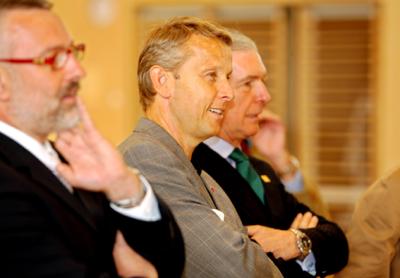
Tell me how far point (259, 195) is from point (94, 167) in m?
1.47

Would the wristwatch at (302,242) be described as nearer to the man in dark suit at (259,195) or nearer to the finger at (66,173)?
the man in dark suit at (259,195)

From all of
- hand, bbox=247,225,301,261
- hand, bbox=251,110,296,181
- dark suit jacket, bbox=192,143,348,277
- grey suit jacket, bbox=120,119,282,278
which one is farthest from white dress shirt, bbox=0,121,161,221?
hand, bbox=251,110,296,181

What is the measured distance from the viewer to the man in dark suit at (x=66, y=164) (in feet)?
6.75

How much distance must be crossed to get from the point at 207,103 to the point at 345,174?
4.94m

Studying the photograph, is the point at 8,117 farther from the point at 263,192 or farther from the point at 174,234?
the point at 263,192

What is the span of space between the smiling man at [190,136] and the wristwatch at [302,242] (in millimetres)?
357

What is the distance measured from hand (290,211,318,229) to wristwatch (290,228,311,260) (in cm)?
19

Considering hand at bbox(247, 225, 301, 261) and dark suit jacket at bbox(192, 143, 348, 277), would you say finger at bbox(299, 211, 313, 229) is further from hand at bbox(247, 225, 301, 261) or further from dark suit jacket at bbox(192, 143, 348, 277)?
hand at bbox(247, 225, 301, 261)

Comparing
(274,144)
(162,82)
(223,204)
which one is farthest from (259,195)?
(274,144)

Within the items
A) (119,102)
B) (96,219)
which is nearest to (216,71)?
(96,219)

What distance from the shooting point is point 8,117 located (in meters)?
2.12

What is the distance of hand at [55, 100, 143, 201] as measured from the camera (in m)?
2.10

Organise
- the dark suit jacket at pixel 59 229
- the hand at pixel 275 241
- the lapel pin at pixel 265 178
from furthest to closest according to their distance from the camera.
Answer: the lapel pin at pixel 265 178
the hand at pixel 275 241
the dark suit jacket at pixel 59 229

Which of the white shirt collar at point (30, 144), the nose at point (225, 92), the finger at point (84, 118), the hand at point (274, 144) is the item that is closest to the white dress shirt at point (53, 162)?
the white shirt collar at point (30, 144)
